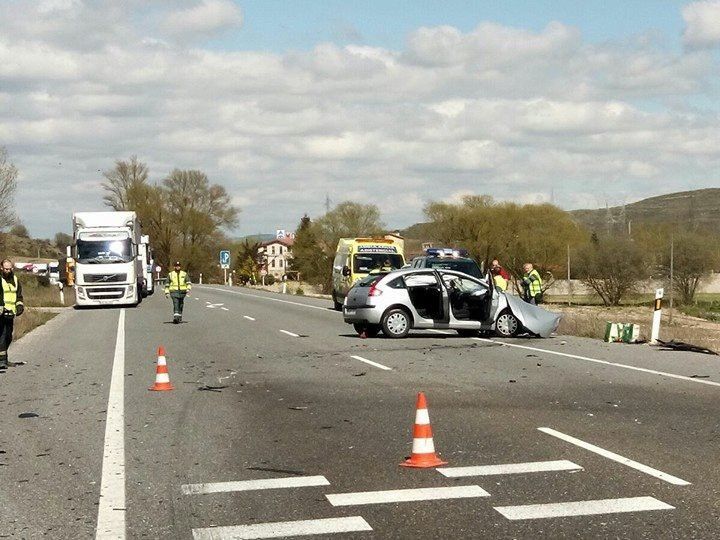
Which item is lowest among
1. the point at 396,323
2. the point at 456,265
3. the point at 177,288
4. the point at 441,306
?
the point at 396,323

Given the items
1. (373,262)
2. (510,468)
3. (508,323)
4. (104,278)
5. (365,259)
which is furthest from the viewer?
(104,278)

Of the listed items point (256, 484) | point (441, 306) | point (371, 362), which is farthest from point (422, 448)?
point (441, 306)

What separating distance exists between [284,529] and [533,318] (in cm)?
1680

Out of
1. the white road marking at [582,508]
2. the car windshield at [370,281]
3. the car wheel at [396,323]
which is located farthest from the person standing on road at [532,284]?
the white road marking at [582,508]

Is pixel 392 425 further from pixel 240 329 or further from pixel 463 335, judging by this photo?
pixel 240 329

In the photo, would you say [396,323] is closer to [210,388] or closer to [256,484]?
[210,388]

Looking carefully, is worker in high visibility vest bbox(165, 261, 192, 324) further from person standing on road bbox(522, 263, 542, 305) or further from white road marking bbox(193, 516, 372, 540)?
white road marking bbox(193, 516, 372, 540)

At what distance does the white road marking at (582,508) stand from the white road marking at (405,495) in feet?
1.46

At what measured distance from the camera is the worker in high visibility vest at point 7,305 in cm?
1692

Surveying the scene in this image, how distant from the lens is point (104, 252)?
39875mm

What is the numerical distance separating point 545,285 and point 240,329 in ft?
164

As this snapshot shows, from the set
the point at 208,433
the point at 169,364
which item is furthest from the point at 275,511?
the point at 169,364

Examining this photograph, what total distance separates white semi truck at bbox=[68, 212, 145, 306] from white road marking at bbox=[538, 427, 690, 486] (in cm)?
3217

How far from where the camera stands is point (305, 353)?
18.9 metres
